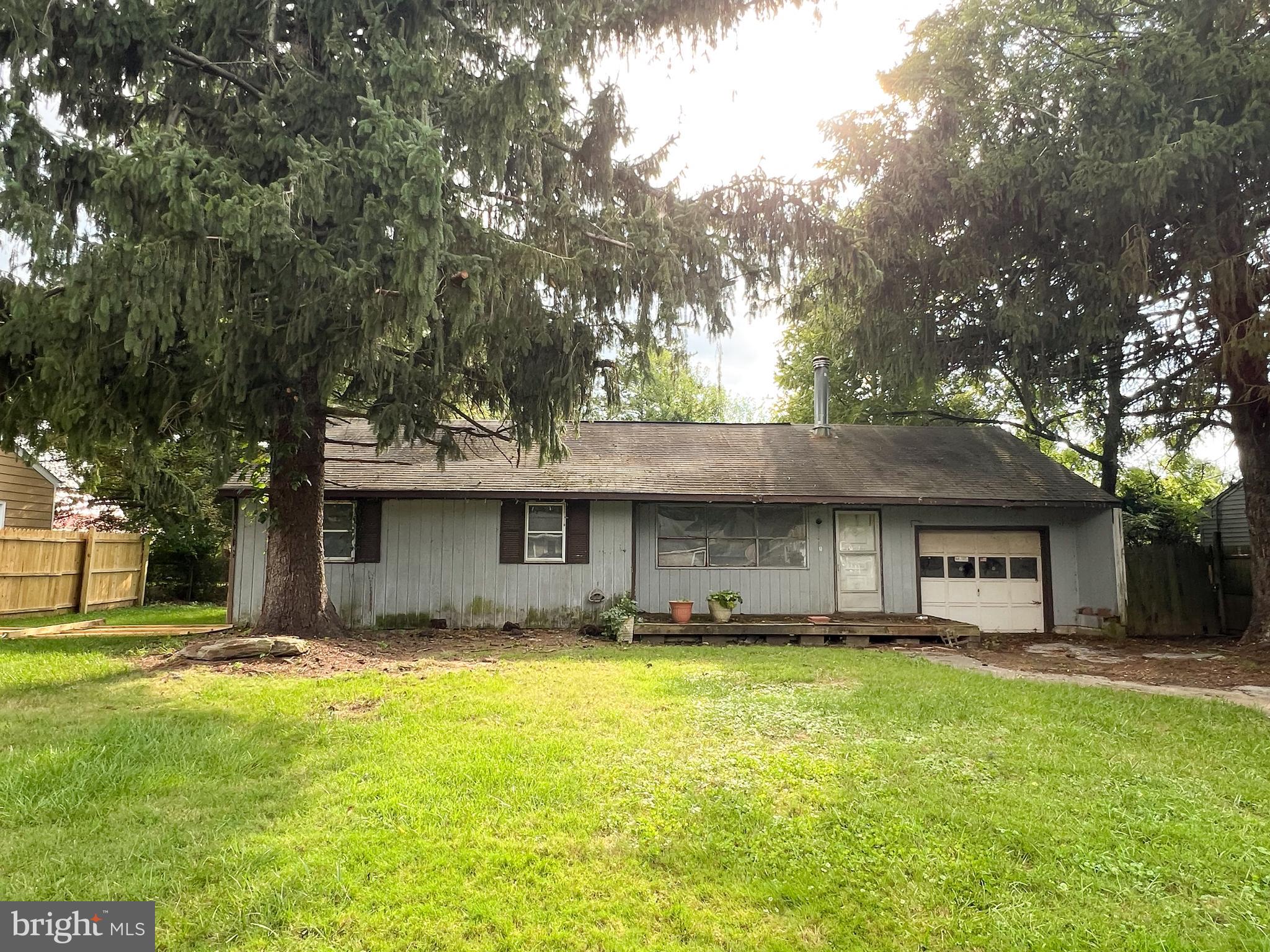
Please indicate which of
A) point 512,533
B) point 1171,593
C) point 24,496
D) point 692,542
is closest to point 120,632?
point 512,533

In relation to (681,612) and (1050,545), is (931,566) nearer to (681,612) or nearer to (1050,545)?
(1050,545)

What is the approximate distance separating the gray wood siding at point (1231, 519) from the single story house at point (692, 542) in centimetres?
515

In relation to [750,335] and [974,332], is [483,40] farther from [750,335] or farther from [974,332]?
[974,332]

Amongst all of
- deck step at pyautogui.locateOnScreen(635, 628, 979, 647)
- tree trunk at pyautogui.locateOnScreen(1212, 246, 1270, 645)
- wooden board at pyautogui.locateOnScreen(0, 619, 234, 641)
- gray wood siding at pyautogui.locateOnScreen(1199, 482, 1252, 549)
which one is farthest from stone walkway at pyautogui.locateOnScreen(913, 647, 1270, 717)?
wooden board at pyautogui.locateOnScreen(0, 619, 234, 641)

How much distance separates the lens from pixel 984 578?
13344mm

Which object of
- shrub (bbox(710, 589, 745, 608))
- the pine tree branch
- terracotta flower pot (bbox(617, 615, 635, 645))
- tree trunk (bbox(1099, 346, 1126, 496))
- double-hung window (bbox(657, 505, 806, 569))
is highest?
the pine tree branch

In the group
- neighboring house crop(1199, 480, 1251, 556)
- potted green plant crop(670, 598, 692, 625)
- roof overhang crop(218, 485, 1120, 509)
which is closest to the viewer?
potted green plant crop(670, 598, 692, 625)

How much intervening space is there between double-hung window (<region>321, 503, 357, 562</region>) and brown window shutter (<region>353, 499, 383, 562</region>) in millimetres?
57

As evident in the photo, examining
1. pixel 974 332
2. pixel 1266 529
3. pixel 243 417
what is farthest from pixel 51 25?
pixel 1266 529

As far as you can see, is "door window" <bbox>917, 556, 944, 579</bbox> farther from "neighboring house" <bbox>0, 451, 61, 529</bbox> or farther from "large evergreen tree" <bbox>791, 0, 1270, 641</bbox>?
"neighboring house" <bbox>0, 451, 61, 529</bbox>

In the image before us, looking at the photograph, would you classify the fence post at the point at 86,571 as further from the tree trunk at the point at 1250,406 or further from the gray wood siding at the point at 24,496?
the tree trunk at the point at 1250,406

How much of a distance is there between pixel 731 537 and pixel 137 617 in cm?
1205

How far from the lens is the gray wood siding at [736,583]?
12.9 meters

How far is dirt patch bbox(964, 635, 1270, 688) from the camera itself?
8.46 meters
